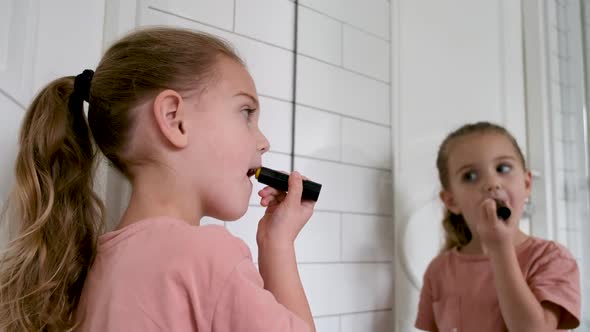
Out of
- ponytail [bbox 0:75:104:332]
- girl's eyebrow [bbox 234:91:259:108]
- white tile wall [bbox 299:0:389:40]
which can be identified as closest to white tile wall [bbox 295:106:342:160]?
white tile wall [bbox 299:0:389:40]

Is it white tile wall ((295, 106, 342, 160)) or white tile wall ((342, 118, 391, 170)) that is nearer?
white tile wall ((295, 106, 342, 160))

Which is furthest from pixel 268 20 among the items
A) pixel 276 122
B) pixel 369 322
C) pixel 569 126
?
pixel 569 126

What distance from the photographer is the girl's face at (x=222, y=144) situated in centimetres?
64

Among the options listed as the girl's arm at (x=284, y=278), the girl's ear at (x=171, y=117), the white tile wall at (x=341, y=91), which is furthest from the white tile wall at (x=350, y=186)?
the girl's ear at (x=171, y=117)

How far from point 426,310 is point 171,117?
0.83 m

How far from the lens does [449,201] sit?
1.23 metres

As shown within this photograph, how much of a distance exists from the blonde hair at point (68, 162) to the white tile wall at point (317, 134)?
0.38m

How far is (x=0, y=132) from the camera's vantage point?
2.10ft

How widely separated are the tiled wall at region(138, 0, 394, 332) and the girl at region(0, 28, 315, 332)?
0.82ft

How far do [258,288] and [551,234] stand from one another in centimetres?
126

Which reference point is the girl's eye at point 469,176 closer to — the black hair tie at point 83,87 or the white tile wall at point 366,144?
the white tile wall at point 366,144

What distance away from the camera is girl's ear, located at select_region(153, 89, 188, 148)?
24.3 inches

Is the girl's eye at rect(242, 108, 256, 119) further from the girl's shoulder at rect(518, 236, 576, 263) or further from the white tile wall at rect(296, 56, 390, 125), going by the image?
the girl's shoulder at rect(518, 236, 576, 263)

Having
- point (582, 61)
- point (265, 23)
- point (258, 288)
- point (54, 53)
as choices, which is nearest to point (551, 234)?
point (582, 61)
